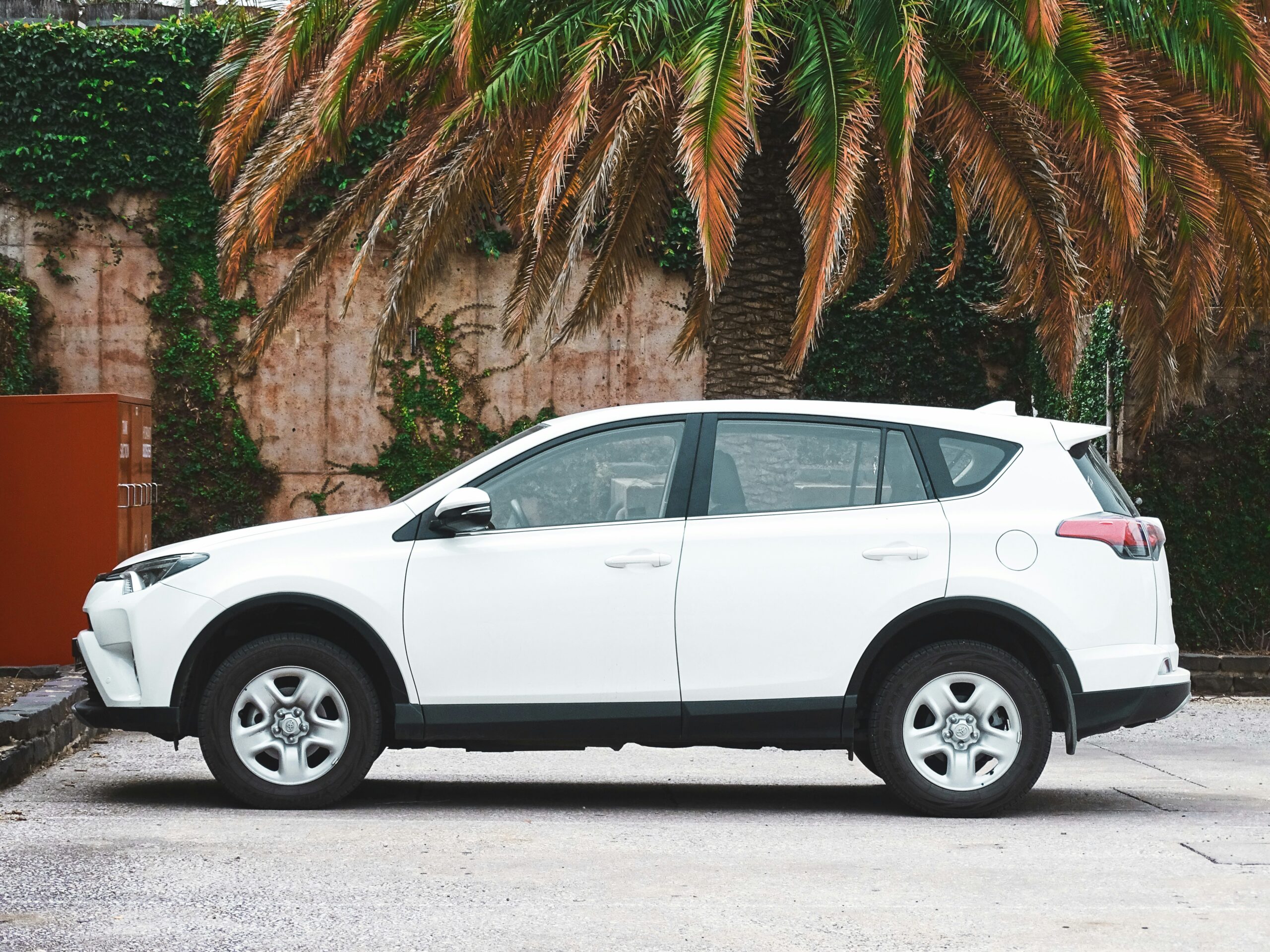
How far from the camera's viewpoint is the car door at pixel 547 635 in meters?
6.64


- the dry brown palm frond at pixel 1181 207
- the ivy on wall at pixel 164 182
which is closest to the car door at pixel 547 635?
the dry brown palm frond at pixel 1181 207

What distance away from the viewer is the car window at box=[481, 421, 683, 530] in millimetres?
6793

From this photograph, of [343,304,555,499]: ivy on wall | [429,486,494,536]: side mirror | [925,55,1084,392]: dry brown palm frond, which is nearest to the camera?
[429,486,494,536]: side mirror

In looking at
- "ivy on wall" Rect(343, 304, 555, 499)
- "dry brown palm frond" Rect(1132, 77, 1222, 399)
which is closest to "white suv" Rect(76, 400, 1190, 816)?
"dry brown palm frond" Rect(1132, 77, 1222, 399)

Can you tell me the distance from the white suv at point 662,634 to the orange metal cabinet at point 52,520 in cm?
484

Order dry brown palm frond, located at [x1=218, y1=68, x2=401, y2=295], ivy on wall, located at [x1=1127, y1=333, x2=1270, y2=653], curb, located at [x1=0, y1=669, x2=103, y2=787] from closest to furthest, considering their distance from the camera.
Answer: curb, located at [x1=0, y1=669, x2=103, y2=787] < dry brown palm frond, located at [x1=218, y1=68, x2=401, y2=295] < ivy on wall, located at [x1=1127, y1=333, x2=1270, y2=653]

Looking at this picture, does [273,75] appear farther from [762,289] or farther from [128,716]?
[128,716]

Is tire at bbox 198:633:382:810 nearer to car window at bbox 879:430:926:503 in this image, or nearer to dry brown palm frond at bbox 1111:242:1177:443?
car window at bbox 879:430:926:503

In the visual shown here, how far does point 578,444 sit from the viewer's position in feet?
22.7

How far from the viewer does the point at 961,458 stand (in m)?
6.91

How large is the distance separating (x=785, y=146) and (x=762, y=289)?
97 centimetres

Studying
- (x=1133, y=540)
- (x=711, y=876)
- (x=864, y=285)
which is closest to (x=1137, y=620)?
(x=1133, y=540)

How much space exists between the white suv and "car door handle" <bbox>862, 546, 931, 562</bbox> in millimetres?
11

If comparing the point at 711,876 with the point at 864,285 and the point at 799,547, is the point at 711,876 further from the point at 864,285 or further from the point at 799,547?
the point at 864,285
